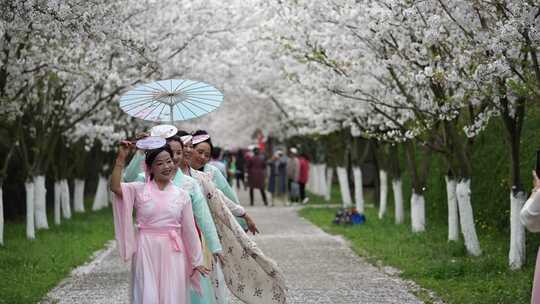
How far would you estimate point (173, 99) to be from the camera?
32.0 ft

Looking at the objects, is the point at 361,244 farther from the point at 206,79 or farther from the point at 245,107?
the point at 245,107

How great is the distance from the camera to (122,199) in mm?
8500

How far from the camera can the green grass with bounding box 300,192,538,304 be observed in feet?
40.5

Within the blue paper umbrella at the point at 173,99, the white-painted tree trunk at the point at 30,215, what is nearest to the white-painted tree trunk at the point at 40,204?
the white-painted tree trunk at the point at 30,215

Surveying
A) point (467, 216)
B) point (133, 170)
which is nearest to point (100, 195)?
point (467, 216)

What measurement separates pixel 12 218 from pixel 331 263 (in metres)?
13.5

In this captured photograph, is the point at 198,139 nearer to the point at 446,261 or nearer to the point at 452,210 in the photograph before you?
the point at 446,261

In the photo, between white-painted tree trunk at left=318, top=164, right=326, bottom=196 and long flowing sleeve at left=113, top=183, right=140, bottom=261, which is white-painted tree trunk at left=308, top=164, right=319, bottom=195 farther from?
long flowing sleeve at left=113, top=183, right=140, bottom=261

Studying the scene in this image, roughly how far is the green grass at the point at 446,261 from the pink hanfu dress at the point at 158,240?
13.7ft

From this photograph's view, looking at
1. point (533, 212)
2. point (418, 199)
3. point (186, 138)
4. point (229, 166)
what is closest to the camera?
point (533, 212)

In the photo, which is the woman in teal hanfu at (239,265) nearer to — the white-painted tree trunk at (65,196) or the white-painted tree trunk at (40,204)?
the white-painted tree trunk at (40,204)

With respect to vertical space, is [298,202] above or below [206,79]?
below

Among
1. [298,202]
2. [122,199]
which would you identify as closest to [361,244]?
[122,199]

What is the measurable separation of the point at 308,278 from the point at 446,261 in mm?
2147
